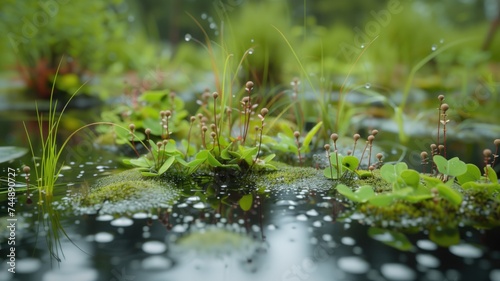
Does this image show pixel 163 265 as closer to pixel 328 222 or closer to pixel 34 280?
pixel 34 280

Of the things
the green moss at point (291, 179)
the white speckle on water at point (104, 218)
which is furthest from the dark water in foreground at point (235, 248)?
the green moss at point (291, 179)

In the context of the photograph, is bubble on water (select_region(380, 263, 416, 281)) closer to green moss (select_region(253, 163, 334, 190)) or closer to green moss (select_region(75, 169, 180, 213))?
green moss (select_region(253, 163, 334, 190))

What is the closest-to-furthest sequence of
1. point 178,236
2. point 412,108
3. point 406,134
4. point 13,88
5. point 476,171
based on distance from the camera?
point 178,236 → point 476,171 → point 406,134 → point 412,108 → point 13,88

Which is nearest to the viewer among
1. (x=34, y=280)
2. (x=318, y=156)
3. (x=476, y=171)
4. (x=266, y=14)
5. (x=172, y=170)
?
(x=34, y=280)

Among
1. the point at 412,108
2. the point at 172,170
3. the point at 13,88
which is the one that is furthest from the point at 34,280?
the point at 13,88

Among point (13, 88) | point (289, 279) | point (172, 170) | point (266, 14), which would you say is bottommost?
point (289, 279)

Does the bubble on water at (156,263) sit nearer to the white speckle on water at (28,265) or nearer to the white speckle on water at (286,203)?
the white speckle on water at (28,265)

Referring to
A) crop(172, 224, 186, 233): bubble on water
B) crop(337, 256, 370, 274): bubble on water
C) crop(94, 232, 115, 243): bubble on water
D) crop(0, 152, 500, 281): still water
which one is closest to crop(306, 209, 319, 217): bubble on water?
crop(0, 152, 500, 281): still water
